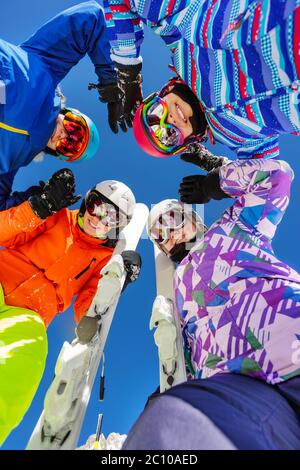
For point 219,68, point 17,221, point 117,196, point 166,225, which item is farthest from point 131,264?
point 219,68

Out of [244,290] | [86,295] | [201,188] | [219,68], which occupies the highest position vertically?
[219,68]

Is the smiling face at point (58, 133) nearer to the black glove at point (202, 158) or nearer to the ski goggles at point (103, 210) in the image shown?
the ski goggles at point (103, 210)

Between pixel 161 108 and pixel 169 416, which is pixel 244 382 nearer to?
pixel 169 416

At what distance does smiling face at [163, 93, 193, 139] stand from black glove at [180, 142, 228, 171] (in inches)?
33.3

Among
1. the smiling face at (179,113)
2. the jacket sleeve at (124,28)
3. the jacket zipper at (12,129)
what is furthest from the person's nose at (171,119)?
the jacket zipper at (12,129)

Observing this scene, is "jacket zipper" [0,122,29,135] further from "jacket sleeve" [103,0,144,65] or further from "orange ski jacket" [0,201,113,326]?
"jacket sleeve" [103,0,144,65]

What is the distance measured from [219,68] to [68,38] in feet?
5.56

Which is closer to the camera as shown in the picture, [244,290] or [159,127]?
[244,290]

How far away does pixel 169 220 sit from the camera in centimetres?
256

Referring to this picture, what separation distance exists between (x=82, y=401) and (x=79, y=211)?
5.82ft

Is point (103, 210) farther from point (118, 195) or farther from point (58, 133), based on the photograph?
point (58, 133)

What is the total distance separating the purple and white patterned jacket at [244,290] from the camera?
1518 millimetres

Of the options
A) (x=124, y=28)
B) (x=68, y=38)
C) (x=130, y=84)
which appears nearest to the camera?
(x=124, y=28)
